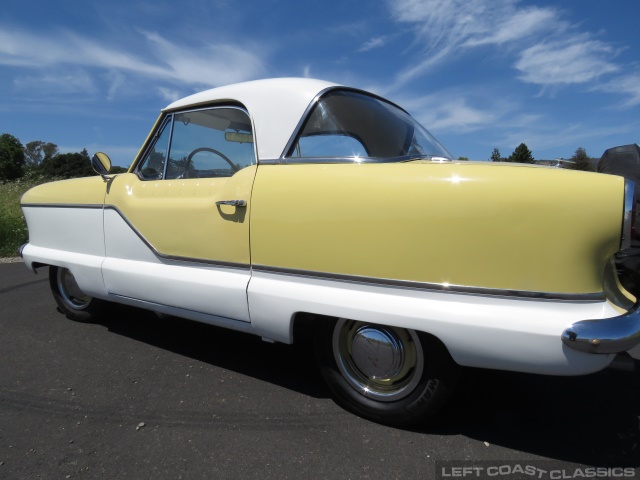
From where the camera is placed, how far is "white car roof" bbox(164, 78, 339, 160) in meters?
2.18

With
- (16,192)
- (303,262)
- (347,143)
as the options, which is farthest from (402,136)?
(16,192)

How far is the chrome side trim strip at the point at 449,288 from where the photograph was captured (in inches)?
59.3

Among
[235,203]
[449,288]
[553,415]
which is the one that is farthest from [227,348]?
[553,415]

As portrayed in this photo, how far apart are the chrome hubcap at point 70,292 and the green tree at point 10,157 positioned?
65.5m

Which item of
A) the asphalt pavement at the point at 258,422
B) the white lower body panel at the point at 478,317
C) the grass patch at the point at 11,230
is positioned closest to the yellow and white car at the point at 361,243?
the white lower body panel at the point at 478,317

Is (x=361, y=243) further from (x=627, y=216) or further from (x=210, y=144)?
(x=210, y=144)

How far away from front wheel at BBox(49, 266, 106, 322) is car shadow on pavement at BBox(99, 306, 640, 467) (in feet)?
2.33

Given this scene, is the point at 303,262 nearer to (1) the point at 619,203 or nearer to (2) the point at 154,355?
(1) the point at 619,203

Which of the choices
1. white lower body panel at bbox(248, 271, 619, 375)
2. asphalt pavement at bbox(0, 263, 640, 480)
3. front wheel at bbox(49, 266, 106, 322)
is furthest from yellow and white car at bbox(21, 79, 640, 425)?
front wheel at bbox(49, 266, 106, 322)

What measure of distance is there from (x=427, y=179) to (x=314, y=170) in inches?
22.2

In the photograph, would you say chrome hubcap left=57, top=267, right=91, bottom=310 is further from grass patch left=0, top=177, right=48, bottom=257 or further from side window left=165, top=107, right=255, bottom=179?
grass patch left=0, top=177, right=48, bottom=257

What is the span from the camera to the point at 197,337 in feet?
10.4

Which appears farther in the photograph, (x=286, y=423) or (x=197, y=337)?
(x=197, y=337)

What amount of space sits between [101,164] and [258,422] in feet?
7.39
